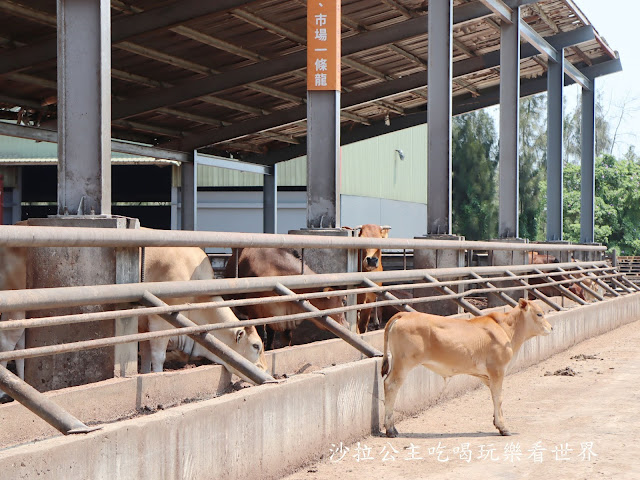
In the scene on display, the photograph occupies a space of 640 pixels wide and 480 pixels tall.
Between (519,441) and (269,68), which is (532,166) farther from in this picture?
(519,441)

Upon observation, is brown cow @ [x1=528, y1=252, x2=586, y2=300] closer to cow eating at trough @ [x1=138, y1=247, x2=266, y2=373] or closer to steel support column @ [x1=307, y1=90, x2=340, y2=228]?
steel support column @ [x1=307, y1=90, x2=340, y2=228]

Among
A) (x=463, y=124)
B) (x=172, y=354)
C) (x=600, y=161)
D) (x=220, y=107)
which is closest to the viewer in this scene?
(x=172, y=354)

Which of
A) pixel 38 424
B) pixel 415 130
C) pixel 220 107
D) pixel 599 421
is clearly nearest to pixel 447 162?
pixel 599 421

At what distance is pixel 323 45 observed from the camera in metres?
11.2

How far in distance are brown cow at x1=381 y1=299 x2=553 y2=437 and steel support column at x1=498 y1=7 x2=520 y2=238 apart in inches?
430

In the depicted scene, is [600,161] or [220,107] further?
[600,161]

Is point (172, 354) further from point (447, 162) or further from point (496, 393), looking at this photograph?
point (447, 162)

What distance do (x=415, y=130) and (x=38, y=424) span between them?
124ft

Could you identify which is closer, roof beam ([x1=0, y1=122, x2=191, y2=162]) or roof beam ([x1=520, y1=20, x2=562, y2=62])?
roof beam ([x1=0, y1=122, x2=191, y2=162])

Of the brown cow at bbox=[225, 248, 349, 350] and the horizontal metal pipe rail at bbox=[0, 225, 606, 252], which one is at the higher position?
the horizontal metal pipe rail at bbox=[0, 225, 606, 252]

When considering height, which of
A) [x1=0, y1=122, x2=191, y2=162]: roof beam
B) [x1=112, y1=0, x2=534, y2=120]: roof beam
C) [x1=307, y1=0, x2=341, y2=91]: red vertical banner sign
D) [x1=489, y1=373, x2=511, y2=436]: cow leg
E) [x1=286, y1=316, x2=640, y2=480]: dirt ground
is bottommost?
[x1=286, y1=316, x2=640, y2=480]: dirt ground

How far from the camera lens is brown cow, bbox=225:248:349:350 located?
9430mm

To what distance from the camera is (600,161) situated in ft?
148

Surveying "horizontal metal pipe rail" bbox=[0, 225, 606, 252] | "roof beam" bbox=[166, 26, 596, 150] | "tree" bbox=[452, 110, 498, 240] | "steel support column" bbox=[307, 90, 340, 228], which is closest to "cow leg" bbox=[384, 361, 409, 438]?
"horizontal metal pipe rail" bbox=[0, 225, 606, 252]
